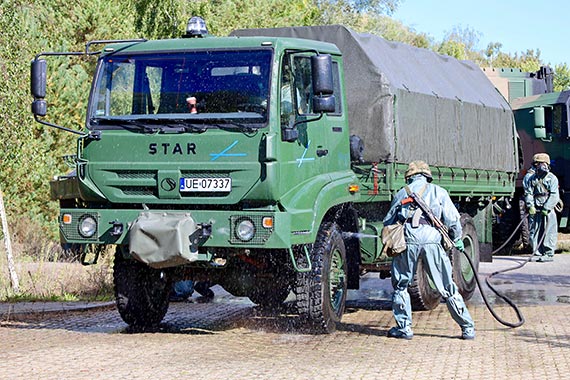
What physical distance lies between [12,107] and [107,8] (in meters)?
8.30

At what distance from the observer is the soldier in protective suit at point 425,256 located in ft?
33.9

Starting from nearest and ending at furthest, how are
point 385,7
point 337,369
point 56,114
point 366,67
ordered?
point 337,369
point 366,67
point 56,114
point 385,7

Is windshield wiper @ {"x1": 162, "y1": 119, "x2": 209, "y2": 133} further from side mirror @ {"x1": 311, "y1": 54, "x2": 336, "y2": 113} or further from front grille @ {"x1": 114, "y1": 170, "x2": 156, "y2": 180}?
side mirror @ {"x1": 311, "y1": 54, "x2": 336, "y2": 113}

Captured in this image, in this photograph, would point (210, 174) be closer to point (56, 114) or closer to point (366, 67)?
point (366, 67)

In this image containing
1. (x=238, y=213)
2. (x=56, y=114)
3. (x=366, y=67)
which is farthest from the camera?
(x=56, y=114)

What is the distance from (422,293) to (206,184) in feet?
12.1

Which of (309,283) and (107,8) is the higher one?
(107,8)

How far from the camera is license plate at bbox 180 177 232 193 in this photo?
9.85 meters

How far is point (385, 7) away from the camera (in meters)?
46.7

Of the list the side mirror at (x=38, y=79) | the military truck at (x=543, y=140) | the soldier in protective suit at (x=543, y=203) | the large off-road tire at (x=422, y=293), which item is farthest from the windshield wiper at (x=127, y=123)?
the military truck at (x=543, y=140)

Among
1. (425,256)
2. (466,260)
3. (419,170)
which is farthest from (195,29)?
(466,260)

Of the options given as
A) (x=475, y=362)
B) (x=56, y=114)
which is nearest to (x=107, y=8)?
(x=56, y=114)

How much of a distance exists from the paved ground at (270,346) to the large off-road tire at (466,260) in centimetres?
38

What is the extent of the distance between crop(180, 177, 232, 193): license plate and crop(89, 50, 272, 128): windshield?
0.52 meters
